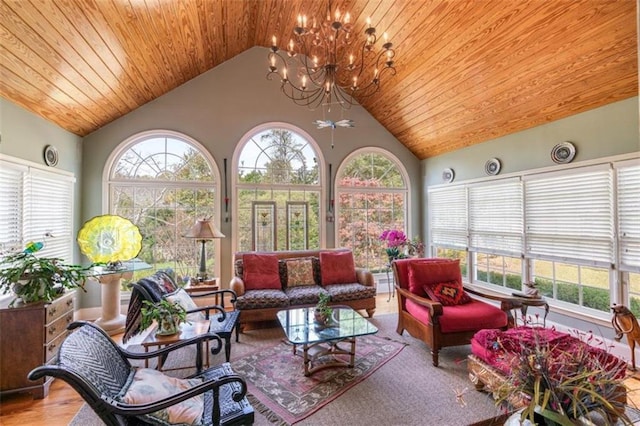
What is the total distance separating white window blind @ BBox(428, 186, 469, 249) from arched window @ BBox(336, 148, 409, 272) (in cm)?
54

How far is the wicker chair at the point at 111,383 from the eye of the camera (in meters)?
1.29

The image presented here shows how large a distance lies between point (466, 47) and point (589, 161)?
6.03ft

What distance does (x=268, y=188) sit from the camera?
5094 millimetres

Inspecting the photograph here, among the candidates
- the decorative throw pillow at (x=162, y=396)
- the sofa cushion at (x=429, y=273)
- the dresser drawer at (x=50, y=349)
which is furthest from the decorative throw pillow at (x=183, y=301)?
the sofa cushion at (x=429, y=273)

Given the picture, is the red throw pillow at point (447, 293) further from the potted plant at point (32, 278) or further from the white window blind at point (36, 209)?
the white window blind at point (36, 209)

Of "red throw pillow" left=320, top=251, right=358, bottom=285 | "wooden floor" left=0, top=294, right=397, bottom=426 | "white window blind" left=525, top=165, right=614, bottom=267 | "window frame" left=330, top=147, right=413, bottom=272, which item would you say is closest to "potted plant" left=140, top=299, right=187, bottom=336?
"wooden floor" left=0, top=294, right=397, bottom=426

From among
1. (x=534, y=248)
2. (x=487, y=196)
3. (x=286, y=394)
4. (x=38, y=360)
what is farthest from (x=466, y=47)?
(x=38, y=360)

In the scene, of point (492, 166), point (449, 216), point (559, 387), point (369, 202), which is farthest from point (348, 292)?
point (559, 387)

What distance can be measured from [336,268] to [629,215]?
330 centimetres

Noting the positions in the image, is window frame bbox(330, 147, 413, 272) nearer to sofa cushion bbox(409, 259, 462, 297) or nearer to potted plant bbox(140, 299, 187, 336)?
sofa cushion bbox(409, 259, 462, 297)

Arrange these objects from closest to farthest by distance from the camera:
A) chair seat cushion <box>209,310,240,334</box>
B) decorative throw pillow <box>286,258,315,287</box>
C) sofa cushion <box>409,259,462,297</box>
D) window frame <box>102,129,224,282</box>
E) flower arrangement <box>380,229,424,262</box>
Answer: chair seat cushion <box>209,310,240,334</box>, sofa cushion <box>409,259,462,297</box>, decorative throw pillow <box>286,258,315,287</box>, window frame <box>102,129,224,282</box>, flower arrangement <box>380,229,424,262</box>

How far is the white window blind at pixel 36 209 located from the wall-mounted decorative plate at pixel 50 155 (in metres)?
0.13

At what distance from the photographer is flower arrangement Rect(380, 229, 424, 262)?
509 centimetres

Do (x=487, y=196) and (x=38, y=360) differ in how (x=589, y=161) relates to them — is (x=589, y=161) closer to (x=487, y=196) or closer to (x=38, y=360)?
(x=487, y=196)
